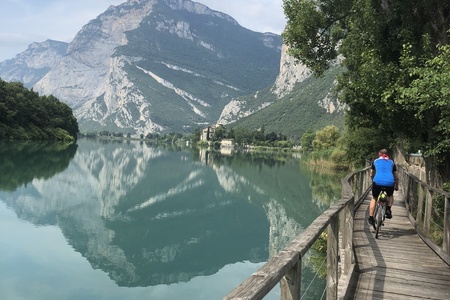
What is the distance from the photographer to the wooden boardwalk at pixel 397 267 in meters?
6.64

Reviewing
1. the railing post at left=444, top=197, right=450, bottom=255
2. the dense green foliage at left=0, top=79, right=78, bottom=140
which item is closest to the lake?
the railing post at left=444, top=197, right=450, bottom=255

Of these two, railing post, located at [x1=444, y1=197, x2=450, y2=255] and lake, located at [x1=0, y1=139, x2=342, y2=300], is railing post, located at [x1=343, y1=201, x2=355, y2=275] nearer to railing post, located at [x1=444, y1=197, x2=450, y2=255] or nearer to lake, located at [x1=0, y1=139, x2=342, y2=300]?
railing post, located at [x1=444, y1=197, x2=450, y2=255]

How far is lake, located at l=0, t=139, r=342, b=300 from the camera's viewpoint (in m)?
16.2

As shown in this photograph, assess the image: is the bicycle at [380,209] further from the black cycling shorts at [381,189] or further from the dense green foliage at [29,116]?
the dense green foliage at [29,116]

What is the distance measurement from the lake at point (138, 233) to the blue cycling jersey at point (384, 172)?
528 centimetres

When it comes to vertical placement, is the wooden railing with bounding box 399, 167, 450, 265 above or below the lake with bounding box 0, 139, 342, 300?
above

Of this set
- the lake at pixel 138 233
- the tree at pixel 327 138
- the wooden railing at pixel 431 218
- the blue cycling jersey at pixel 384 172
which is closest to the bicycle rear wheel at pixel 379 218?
the blue cycling jersey at pixel 384 172

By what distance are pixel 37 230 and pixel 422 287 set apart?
23.8 meters

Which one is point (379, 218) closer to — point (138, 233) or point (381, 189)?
point (381, 189)

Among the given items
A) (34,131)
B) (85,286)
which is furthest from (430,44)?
(34,131)

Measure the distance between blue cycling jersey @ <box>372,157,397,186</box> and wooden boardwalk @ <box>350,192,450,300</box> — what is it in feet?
5.30

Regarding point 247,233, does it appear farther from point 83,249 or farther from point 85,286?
point 85,286

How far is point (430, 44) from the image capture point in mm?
13406

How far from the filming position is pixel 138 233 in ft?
87.1
